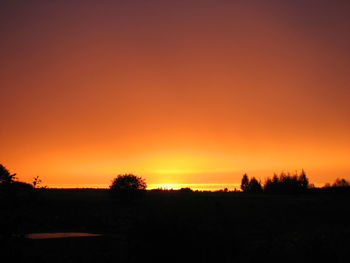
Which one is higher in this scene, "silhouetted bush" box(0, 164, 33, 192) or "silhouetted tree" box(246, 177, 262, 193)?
"silhouetted tree" box(246, 177, 262, 193)

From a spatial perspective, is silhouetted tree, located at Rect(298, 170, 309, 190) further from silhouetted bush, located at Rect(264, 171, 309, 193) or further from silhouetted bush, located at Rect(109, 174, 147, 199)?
silhouetted bush, located at Rect(109, 174, 147, 199)

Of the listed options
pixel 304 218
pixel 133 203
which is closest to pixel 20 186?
pixel 304 218

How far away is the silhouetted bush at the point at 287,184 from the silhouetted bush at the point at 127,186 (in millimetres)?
59416

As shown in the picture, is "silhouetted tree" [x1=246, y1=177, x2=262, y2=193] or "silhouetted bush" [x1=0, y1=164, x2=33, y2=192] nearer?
"silhouetted bush" [x1=0, y1=164, x2=33, y2=192]

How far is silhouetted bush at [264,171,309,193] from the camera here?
111 meters

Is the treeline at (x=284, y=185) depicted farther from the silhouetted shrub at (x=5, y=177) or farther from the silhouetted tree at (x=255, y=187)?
the silhouetted shrub at (x=5, y=177)

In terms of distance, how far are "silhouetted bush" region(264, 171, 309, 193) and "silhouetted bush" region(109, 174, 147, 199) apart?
59416 millimetres

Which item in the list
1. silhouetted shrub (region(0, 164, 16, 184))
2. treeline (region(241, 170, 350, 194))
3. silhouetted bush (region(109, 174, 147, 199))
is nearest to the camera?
silhouetted shrub (region(0, 164, 16, 184))

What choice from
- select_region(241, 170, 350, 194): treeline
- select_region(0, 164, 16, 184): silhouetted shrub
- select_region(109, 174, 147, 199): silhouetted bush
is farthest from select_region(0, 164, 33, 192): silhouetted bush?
select_region(241, 170, 350, 194): treeline

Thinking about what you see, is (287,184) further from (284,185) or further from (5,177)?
(5,177)

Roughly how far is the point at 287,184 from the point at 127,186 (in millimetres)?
65646

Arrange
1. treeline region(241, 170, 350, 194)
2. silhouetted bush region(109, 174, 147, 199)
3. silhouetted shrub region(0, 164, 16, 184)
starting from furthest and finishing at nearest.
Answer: treeline region(241, 170, 350, 194), silhouetted bush region(109, 174, 147, 199), silhouetted shrub region(0, 164, 16, 184)

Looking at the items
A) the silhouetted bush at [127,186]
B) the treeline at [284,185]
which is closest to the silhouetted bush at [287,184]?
the treeline at [284,185]

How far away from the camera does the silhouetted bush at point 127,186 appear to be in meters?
65.4
